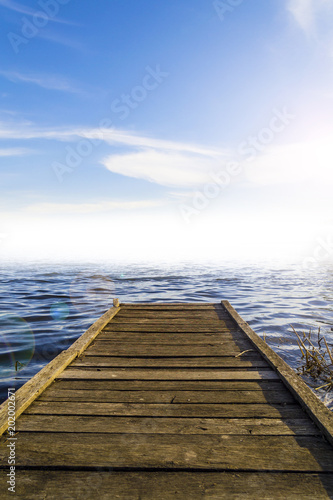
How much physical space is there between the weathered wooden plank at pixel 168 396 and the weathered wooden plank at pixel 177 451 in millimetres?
605

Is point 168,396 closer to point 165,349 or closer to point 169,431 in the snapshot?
point 169,431

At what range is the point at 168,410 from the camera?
9.37 ft

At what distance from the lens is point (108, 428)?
255 centimetres

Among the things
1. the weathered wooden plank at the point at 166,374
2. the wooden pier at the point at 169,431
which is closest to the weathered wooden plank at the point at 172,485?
the wooden pier at the point at 169,431

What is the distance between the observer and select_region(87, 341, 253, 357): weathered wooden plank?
4.58 meters

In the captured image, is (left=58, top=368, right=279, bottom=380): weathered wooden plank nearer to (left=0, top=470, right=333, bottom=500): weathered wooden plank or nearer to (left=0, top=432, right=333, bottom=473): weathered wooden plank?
(left=0, top=432, right=333, bottom=473): weathered wooden plank

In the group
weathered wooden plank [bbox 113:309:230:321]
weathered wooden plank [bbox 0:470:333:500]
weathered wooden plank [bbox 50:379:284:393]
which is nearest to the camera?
weathered wooden plank [bbox 0:470:333:500]

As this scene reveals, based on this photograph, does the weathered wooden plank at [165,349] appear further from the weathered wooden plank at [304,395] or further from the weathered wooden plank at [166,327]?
the weathered wooden plank at [166,327]

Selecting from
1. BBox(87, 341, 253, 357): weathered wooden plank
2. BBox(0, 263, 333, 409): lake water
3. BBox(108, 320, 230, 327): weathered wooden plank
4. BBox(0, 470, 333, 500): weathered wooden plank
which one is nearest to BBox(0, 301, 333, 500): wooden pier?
BBox(0, 470, 333, 500): weathered wooden plank

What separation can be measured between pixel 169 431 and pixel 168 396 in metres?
0.65

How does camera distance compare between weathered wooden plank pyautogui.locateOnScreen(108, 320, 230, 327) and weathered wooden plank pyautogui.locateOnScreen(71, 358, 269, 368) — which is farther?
weathered wooden plank pyautogui.locateOnScreen(108, 320, 230, 327)

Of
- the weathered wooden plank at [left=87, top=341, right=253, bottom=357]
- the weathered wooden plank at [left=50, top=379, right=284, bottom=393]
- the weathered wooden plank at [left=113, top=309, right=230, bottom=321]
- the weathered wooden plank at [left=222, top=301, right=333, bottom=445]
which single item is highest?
the weathered wooden plank at [left=222, top=301, right=333, bottom=445]

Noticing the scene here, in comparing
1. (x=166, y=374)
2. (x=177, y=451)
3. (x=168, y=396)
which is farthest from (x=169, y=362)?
(x=177, y=451)

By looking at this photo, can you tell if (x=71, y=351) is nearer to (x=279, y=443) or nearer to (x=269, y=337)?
(x=279, y=443)
